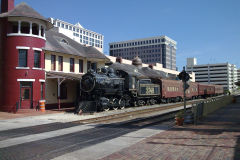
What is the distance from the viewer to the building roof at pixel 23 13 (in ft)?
73.8

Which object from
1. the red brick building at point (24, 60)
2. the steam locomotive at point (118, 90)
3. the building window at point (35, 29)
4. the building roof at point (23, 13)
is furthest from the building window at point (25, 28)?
the steam locomotive at point (118, 90)

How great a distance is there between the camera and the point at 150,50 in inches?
6289

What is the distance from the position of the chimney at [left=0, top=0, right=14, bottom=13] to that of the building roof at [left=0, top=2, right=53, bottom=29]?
1.02 meters

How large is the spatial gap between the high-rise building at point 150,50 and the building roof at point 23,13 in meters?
132

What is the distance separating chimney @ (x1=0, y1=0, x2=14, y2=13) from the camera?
24891 mm

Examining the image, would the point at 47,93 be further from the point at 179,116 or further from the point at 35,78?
the point at 179,116

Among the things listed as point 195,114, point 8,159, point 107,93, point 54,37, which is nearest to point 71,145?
point 8,159

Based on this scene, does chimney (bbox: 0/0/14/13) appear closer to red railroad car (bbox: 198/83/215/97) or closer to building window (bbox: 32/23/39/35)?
building window (bbox: 32/23/39/35)

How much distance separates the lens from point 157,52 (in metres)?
158

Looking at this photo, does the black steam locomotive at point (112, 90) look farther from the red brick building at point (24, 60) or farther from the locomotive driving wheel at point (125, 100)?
the red brick building at point (24, 60)

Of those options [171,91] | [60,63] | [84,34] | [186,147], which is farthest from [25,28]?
[84,34]

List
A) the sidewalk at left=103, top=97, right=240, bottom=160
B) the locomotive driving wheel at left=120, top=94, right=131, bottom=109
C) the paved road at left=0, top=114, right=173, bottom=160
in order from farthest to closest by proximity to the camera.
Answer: the locomotive driving wheel at left=120, top=94, right=131, bottom=109
the paved road at left=0, top=114, right=173, bottom=160
the sidewalk at left=103, top=97, right=240, bottom=160

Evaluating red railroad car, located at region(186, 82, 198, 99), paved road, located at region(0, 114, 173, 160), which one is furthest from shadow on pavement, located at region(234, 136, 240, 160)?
red railroad car, located at region(186, 82, 198, 99)

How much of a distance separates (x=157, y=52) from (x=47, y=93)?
138 metres
